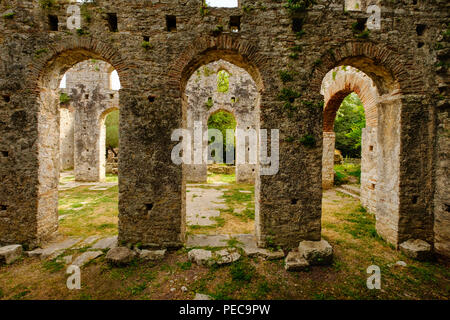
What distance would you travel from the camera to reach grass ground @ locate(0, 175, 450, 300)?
3.17 m

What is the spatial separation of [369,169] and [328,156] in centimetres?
340

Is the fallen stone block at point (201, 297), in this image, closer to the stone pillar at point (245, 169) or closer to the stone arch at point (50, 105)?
the stone arch at point (50, 105)

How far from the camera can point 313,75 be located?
412 cm

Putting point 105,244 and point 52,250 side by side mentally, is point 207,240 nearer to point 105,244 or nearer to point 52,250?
point 105,244

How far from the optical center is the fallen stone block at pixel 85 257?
3.82m

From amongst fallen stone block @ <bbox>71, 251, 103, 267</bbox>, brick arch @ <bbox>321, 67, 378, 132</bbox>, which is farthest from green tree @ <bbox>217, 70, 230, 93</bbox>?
fallen stone block @ <bbox>71, 251, 103, 267</bbox>

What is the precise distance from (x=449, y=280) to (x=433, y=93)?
372cm

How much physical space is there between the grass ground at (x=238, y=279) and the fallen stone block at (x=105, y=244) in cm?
33

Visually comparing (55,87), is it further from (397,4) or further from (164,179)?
(397,4)

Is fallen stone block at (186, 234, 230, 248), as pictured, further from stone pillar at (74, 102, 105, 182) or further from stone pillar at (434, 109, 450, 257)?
stone pillar at (74, 102, 105, 182)

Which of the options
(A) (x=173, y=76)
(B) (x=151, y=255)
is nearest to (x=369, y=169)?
(A) (x=173, y=76)

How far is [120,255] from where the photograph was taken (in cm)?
384
